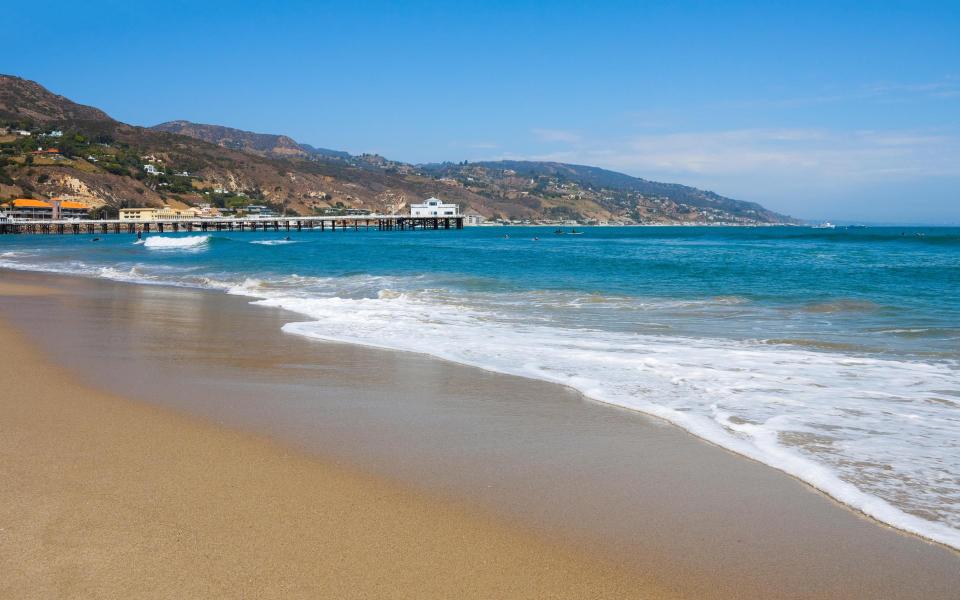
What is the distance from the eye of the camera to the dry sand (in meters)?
2.88

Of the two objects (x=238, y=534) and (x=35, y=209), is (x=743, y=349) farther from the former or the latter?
(x=35, y=209)

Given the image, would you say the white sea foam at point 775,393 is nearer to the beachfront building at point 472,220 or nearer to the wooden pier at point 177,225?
the wooden pier at point 177,225

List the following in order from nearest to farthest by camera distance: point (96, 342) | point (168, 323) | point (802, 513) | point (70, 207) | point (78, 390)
Result: point (802, 513) → point (78, 390) → point (96, 342) → point (168, 323) → point (70, 207)

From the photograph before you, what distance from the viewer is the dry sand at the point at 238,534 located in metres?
2.88

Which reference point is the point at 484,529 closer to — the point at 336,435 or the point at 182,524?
the point at 182,524

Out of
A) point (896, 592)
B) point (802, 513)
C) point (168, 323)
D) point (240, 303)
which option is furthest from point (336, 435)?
point (240, 303)

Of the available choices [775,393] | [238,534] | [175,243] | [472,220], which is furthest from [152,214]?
[238,534]

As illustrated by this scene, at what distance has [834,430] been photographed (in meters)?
5.29

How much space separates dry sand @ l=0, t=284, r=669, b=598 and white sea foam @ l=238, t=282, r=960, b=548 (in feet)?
6.73

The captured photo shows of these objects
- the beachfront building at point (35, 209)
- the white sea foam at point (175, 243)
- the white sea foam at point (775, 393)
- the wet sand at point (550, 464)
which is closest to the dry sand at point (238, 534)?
the wet sand at point (550, 464)

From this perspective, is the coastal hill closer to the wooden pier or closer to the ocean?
the wooden pier

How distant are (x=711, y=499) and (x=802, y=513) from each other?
1.48 feet

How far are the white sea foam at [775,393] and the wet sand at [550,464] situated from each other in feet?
0.98

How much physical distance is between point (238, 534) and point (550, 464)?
6.40ft
